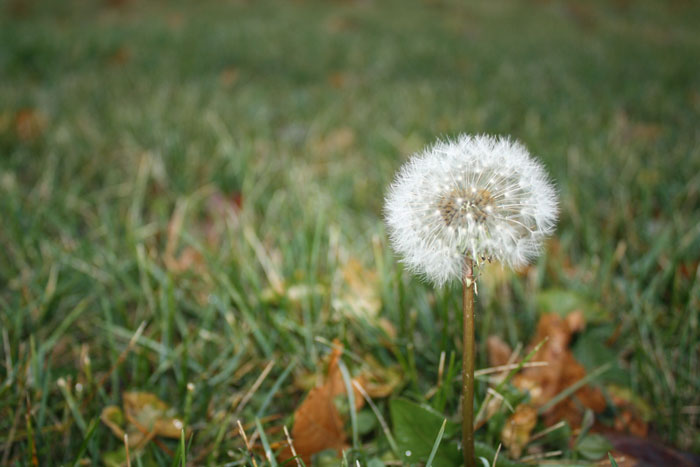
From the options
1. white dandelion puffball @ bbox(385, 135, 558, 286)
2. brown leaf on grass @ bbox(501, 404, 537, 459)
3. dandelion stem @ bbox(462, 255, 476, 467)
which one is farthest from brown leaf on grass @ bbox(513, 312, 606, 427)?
white dandelion puffball @ bbox(385, 135, 558, 286)

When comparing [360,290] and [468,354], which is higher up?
[468,354]

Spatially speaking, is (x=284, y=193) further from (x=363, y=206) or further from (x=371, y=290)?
(x=371, y=290)

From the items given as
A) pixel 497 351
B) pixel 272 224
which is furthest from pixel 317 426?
pixel 272 224

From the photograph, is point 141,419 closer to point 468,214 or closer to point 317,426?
point 317,426

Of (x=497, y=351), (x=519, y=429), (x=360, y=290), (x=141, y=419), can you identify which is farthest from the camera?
(x=360, y=290)

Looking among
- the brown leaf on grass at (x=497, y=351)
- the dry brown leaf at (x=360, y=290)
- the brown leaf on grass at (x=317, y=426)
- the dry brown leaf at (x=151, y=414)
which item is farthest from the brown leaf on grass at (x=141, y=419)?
the brown leaf on grass at (x=497, y=351)

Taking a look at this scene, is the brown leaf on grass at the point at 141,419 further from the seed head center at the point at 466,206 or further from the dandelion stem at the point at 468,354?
the seed head center at the point at 466,206

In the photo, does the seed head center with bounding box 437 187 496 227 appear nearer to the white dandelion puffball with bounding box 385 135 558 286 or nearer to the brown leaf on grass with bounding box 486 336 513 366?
the white dandelion puffball with bounding box 385 135 558 286
